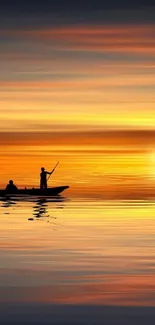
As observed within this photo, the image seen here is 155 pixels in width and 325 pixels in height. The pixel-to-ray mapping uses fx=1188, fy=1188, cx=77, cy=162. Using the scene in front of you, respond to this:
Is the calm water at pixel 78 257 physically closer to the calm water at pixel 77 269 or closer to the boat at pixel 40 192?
the calm water at pixel 77 269

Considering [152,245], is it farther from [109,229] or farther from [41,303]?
[41,303]

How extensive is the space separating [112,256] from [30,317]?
8.61 meters

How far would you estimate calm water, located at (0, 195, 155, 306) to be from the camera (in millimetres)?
21875

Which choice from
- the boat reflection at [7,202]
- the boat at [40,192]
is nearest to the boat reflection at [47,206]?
the boat at [40,192]

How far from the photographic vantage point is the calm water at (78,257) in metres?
21.9

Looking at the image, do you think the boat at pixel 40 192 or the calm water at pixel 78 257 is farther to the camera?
the boat at pixel 40 192

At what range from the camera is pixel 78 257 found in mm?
27891

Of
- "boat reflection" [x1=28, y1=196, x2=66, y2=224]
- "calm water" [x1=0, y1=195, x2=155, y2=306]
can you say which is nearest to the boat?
"boat reflection" [x1=28, y1=196, x2=66, y2=224]

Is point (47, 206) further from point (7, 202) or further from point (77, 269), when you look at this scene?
point (77, 269)

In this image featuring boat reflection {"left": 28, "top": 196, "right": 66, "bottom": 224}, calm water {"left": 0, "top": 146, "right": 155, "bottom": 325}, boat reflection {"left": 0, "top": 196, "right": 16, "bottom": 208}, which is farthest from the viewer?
boat reflection {"left": 0, "top": 196, "right": 16, "bottom": 208}

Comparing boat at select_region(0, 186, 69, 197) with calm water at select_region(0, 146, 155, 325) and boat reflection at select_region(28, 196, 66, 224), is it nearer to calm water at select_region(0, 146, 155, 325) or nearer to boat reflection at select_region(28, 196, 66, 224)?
boat reflection at select_region(28, 196, 66, 224)

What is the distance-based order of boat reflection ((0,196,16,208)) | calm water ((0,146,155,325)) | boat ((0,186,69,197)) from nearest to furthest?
calm water ((0,146,155,325)), boat reflection ((0,196,16,208)), boat ((0,186,69,197))

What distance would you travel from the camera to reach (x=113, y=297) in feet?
70.8

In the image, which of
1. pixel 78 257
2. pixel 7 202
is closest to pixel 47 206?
pixel 7 202
